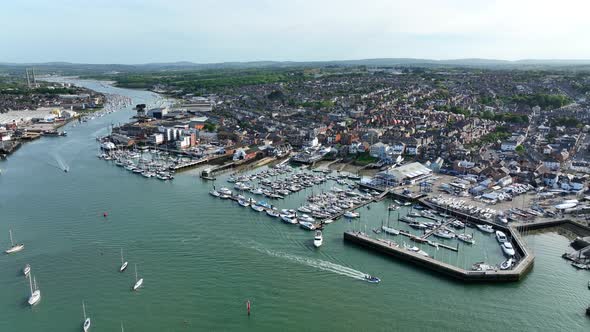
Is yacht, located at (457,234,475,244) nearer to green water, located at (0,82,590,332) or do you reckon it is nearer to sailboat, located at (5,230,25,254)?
green water, located at (0,82,590,332)

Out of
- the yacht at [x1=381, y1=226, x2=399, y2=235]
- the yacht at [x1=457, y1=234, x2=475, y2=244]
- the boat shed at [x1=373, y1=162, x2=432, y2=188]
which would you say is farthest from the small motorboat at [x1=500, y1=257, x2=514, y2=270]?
the boat shed at [x1=373, y1=162, x2=432, y2=188]

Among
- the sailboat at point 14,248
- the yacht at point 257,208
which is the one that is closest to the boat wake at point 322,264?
the yacht at point 257,208

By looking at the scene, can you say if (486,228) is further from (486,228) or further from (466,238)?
(466,238)

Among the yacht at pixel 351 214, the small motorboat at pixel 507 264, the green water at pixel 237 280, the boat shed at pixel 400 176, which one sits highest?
the boat shed at pixel 400 176

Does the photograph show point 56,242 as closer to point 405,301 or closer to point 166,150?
point 405,301

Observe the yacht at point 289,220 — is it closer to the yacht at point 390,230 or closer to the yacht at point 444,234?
the yacht at point 390,230

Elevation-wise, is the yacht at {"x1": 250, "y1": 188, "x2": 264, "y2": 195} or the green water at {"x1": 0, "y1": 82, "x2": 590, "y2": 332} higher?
the yacht at {"x1": 250, "y1": 188, "x2": 264, "y2": 195}

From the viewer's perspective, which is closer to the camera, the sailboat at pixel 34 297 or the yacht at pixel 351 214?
the sailboat at pixel 34 297
